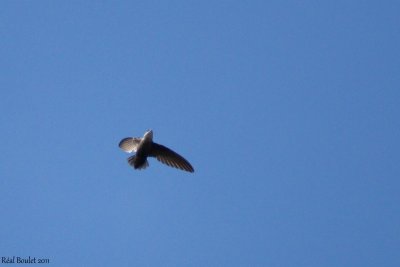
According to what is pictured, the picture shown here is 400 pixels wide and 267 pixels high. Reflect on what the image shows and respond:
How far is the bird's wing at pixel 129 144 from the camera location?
602 inches

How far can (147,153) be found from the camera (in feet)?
49.9

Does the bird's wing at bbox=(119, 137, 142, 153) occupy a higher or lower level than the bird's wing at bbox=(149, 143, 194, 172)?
Result: higher

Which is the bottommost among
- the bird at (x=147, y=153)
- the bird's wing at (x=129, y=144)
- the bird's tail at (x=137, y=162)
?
the bird's tail at (x=137, y=162)

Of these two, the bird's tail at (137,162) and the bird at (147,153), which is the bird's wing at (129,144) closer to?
the bird at (147,153)

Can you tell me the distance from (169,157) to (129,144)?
78cm

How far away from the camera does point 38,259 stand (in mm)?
15344

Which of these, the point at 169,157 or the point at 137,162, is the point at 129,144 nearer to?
the point at 137,162

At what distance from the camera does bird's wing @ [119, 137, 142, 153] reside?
602 inches

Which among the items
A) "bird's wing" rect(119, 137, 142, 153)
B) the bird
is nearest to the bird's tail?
the bird

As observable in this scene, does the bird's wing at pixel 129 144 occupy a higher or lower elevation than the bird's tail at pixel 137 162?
higher

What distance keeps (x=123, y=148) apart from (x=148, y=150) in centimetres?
50

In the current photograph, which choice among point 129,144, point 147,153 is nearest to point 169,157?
point 147,153

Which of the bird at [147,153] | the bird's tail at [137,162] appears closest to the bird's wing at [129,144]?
the bird at [147,153]

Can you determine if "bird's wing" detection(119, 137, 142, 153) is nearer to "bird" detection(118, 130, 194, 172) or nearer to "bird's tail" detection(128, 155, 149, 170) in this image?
"bird" detection(118, 130, 194, 172)
